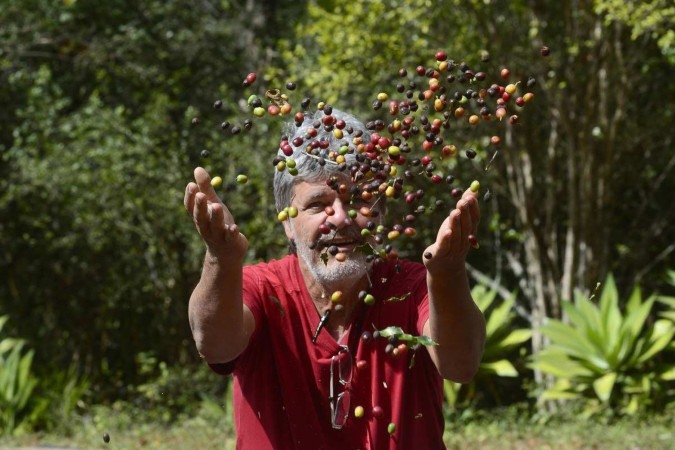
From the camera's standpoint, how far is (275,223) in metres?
11.8

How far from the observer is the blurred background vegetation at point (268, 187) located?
10852mm

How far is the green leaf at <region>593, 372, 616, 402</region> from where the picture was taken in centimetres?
1023

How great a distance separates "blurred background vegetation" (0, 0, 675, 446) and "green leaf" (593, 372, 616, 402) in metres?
0.04

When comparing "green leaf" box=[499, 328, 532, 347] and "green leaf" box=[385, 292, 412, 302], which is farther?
"green leaf" box=[499, 328, 532, 347]

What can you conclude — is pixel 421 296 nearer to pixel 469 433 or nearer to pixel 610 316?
pixel 469 433

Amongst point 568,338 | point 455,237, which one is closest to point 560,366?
point 568,338

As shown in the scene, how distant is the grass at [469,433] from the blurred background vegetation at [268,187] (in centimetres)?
28

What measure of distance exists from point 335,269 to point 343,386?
1.10 feet

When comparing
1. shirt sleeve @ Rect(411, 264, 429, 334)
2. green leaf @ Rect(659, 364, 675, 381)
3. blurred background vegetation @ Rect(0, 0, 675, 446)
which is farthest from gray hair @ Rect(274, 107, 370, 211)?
green leaf @ Rect(659, 364, 675, 381)

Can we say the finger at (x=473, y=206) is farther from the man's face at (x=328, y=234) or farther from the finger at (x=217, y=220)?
the finger at (x=217, y=220)

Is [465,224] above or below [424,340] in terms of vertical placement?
above

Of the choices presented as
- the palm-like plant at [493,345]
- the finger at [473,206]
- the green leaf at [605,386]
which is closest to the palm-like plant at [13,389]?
the palm-like plant at [493,345]

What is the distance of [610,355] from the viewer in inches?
414

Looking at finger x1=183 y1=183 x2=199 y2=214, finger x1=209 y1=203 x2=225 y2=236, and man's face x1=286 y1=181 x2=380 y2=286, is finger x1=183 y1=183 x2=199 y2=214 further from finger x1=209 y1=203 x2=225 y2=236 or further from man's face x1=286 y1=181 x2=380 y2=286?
man's face x1=286 y1=181 x2=380 y2=286
